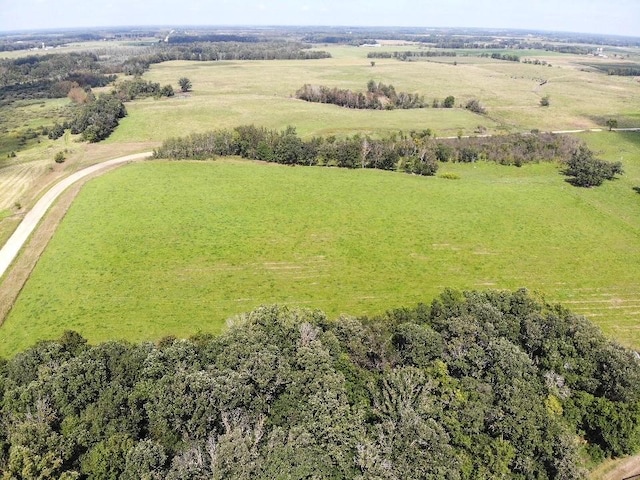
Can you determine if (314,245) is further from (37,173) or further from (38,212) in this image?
(37,173)

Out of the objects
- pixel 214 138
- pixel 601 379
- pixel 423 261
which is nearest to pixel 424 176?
pixel 423 261

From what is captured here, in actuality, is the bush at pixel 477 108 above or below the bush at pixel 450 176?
above

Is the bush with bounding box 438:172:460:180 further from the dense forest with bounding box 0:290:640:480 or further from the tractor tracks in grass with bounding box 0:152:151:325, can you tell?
the tractor tracks in grass with bounding box 0:152:151:325

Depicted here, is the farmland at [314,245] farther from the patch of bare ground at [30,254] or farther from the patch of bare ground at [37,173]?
the patch of bare ground at [30,254]

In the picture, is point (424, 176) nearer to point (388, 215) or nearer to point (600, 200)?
point (388, 215)

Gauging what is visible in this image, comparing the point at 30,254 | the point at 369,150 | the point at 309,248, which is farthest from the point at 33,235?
the point at 369,150

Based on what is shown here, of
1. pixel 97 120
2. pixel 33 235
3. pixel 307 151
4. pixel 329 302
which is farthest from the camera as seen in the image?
pixel 97 120

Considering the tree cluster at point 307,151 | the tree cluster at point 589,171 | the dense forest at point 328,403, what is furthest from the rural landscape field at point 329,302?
the tree cluster at point 589,171
